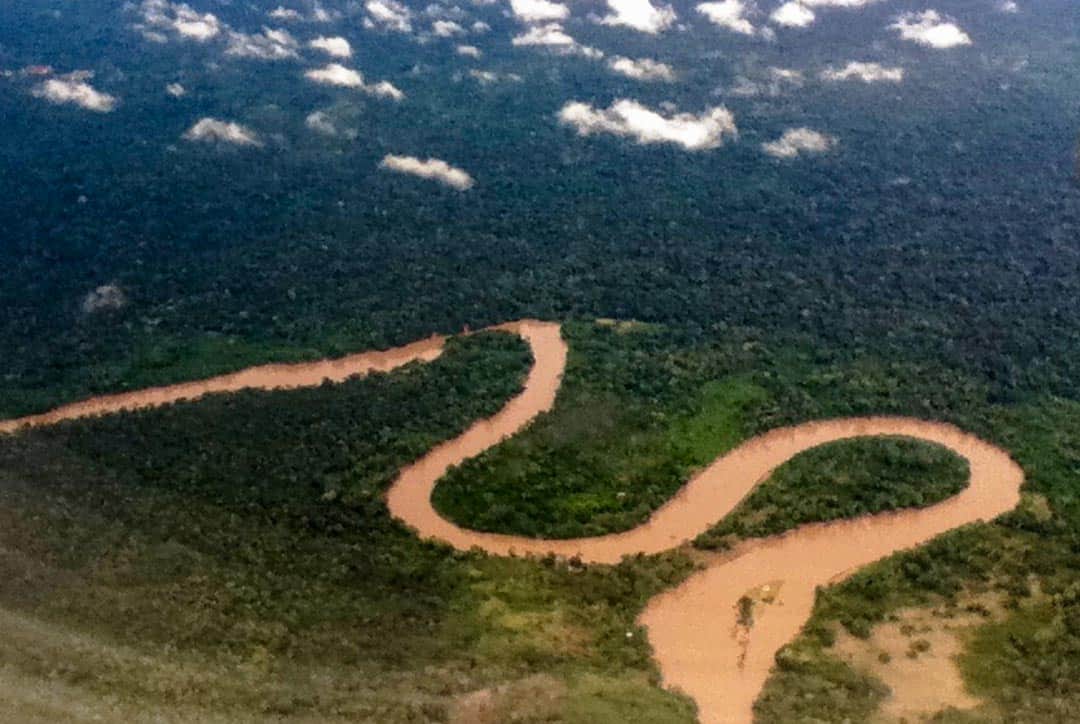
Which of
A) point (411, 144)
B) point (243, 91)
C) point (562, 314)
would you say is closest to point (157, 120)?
point (243, 91)

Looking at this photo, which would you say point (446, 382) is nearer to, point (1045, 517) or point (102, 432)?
point (102, 432)

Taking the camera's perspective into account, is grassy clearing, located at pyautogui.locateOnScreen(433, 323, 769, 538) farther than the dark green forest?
Yes

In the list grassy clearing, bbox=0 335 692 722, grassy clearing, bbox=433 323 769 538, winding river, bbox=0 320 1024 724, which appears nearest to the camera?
grassy clearing, bbox=0 335 692 722

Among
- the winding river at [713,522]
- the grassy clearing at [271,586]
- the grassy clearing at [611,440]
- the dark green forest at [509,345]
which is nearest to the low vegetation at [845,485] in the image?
the dark green forest at [509,345]

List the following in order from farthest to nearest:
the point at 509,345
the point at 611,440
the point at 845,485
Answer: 1. the point at 509,345
2. the point at 611,440
3. the point at 845,485

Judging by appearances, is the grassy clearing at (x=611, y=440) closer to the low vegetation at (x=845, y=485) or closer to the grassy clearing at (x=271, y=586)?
the grassy clearing at (x=271, y=586)

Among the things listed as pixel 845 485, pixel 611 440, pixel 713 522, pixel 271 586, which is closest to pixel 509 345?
pixel 611 440

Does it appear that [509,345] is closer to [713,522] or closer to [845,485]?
[713,522]

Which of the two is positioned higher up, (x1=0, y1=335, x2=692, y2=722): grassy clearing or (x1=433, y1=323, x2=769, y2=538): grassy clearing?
(x1=433, y1=323, x2=769, y2=538): grassy clearing

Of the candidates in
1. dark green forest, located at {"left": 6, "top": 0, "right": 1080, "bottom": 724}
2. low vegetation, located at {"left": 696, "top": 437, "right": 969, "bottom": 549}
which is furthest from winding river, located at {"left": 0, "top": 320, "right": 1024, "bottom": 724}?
dark green forest, located at {"left": 6, "top": 0, "right": 1080, "bottom": 724}

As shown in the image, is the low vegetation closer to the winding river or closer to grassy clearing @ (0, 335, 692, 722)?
the winding river
